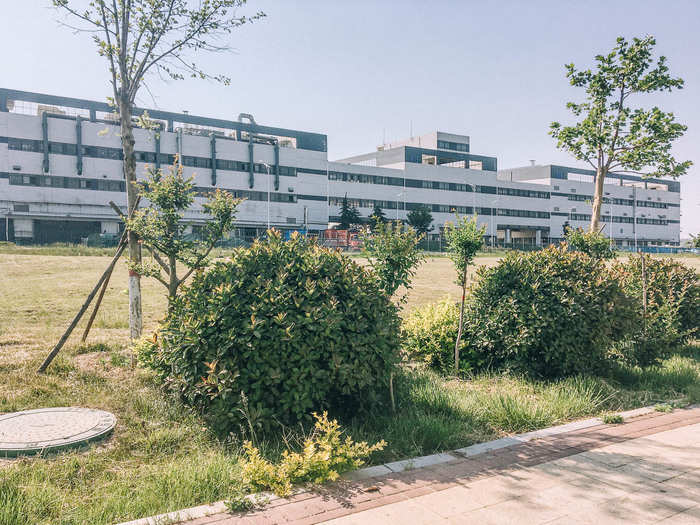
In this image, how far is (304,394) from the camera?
4.57m

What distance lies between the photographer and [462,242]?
23.2 feet

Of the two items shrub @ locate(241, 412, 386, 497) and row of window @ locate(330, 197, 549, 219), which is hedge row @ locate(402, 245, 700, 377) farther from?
row of window @ locate(330, 197, 549, 219)

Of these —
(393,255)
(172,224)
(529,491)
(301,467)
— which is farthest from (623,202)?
(301,467)

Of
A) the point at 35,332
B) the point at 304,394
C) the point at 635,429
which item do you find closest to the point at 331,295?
the point at 304,394

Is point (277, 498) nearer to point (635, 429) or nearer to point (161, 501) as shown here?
point (161, 501)

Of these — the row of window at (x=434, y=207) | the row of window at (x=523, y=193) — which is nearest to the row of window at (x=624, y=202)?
the row of window at (x=523, y=193)

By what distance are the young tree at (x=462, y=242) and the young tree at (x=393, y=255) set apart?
48.6 inches

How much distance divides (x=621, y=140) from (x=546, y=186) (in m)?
87.5

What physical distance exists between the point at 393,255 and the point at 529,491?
9.31ft

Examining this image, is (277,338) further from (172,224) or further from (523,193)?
(523,193)

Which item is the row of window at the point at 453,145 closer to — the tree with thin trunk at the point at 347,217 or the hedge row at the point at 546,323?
the tree with thin trunk at the point at 347,217

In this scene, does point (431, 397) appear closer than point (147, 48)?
Yes

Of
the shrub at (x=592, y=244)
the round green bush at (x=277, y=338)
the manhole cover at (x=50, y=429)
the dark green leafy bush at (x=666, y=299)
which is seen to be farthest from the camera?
the shrub at (x=592, y=244)

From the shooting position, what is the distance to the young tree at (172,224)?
22.5 feet
